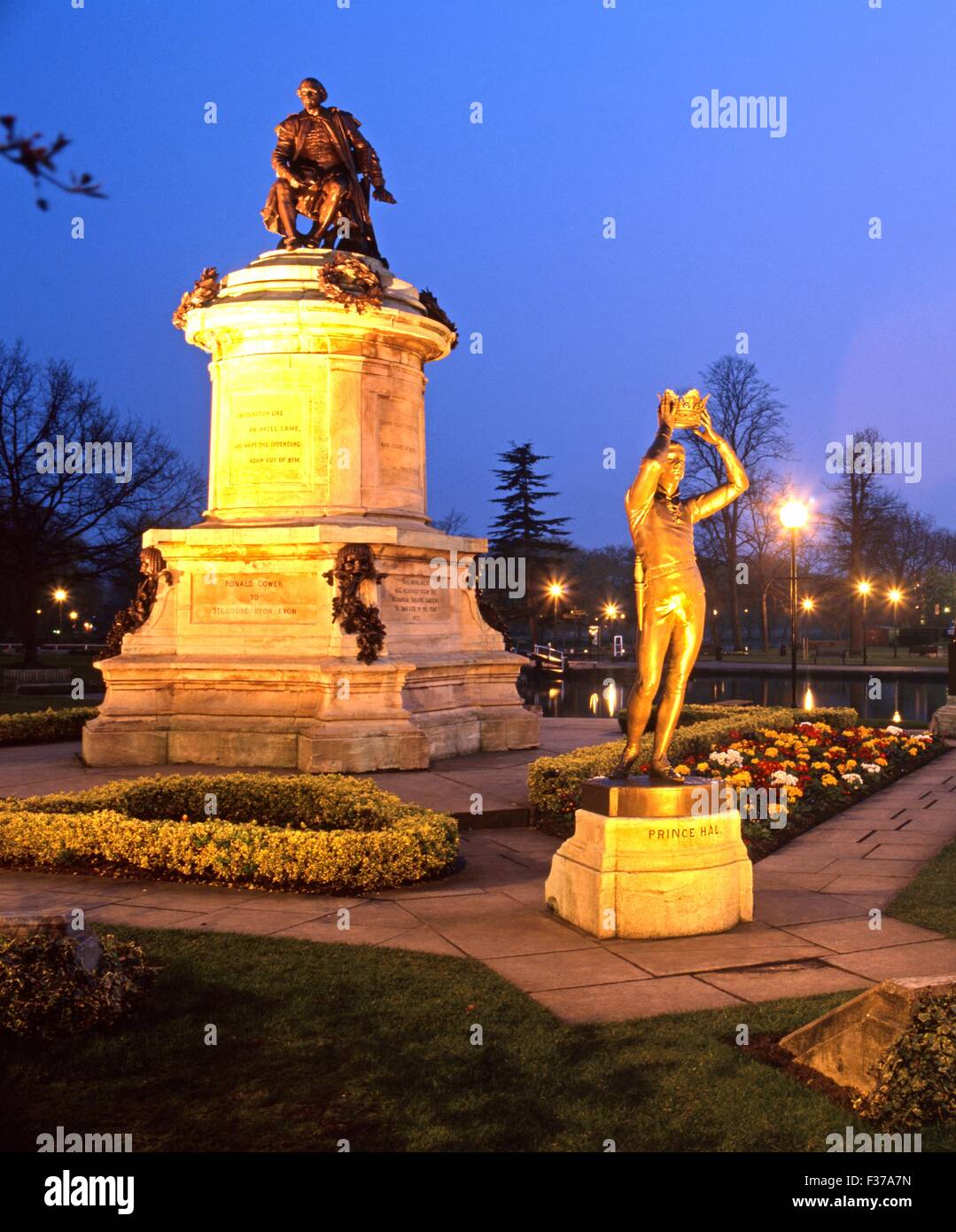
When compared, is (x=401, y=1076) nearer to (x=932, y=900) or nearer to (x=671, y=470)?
(x=671, y=470)

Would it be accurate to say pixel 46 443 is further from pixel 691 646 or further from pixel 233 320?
pixel 691 646

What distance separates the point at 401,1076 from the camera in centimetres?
497

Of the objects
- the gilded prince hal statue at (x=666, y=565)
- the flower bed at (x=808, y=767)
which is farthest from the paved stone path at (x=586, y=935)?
the gilded prince hal statue at (x=666, y=565)

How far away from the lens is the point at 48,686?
32.9 meters

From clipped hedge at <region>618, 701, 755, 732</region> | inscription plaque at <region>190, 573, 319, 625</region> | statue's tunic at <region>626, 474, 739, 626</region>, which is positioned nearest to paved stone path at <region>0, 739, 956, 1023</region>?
statue's tunic at <region>626, 474, 739, 626</region>

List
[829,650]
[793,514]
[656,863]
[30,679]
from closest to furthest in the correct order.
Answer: [656,863] → [793,514] → [30,679] → [829,650]

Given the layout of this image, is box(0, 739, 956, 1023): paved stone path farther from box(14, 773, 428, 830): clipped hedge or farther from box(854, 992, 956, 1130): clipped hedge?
box(854, 992, 956, 1130): clipped hedge

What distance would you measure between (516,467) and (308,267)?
52.7 m

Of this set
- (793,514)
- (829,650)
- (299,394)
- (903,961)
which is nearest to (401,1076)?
(903,961)

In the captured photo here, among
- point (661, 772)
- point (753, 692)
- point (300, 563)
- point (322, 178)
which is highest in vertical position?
point (322, 178)

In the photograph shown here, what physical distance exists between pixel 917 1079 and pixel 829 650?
2622 inches

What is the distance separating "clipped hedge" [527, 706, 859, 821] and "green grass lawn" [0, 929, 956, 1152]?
452 centimetres

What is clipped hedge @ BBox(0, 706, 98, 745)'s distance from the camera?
18.1 meters
